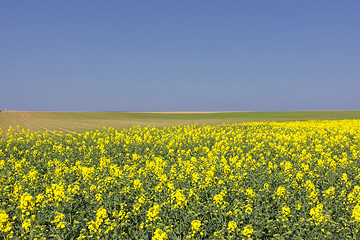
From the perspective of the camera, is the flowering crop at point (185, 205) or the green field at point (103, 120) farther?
the green field at point (103, 120)

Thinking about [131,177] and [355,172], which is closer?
[131,177]

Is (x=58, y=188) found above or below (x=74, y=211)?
above

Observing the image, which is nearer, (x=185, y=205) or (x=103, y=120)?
(x=185, y=205)

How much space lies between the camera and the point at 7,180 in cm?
1097

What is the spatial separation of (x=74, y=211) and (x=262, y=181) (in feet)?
22.8

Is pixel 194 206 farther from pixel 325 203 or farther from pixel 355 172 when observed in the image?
pixel 355 172

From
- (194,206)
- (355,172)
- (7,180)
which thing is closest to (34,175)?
(7,180)

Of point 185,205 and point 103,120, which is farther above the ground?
point 103,120

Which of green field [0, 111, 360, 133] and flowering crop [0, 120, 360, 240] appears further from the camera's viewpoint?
green field [0, 111, 360, 133]

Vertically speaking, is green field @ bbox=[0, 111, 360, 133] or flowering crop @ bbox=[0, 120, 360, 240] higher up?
green field @ bbox=[0, 111, 360, 133]

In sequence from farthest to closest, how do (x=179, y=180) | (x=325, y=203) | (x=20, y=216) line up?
1. (x=179, y=180)
2. (x=325, y=203)
3. (x=20, y=216)

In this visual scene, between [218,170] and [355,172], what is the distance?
20.1ft

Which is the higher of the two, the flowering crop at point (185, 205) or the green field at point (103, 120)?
the green field at point (103, 120)

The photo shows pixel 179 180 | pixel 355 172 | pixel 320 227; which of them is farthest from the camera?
pixel 355 172
